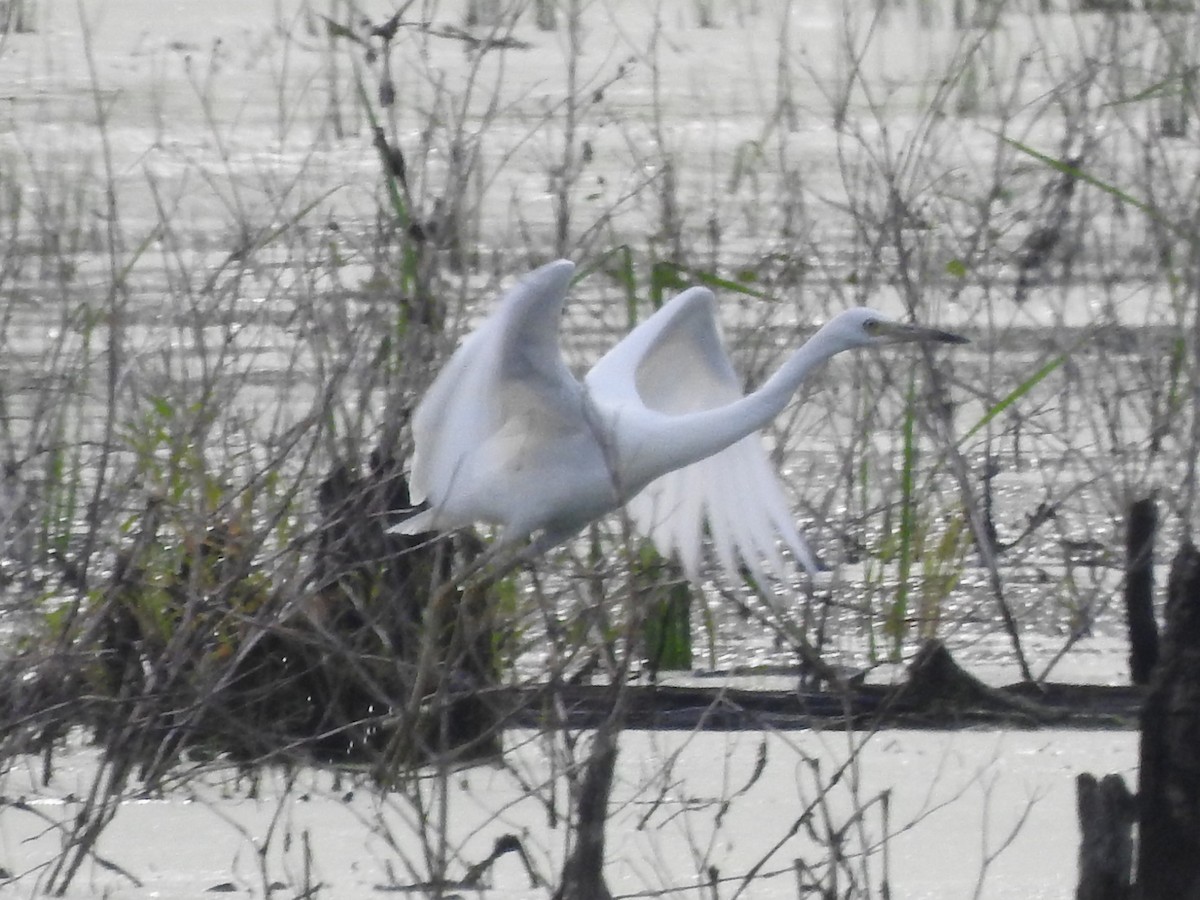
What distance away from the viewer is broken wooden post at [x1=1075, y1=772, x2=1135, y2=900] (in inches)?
89.8

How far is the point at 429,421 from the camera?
311 cm

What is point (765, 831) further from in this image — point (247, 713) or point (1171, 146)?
point (1171, 146)

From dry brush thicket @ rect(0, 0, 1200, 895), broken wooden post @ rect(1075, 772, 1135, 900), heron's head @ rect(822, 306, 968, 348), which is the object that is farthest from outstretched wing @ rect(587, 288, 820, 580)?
broken wooden post @ rect(1075, 772, 1135, 900)

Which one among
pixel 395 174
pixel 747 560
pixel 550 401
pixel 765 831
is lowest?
pixel 765 831

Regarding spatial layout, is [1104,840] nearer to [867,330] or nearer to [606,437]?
[606,437]

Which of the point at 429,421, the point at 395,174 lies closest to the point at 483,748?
the point at 429,421

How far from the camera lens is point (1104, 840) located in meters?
2.30

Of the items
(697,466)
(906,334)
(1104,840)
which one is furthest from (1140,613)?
(1104,840)

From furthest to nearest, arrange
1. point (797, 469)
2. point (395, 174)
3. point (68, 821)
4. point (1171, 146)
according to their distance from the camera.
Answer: point (1171, 146) → point (797, 469) → point (395, 174) → point (68, 821)

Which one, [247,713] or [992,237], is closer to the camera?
[247,713]

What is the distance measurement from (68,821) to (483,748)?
72 cm

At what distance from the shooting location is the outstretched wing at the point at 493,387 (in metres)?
2.96

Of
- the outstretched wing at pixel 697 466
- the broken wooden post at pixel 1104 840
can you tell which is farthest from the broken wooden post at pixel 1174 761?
the outstretched wing at pixel 697 466

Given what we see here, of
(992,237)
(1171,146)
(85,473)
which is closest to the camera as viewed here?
(992,237)
